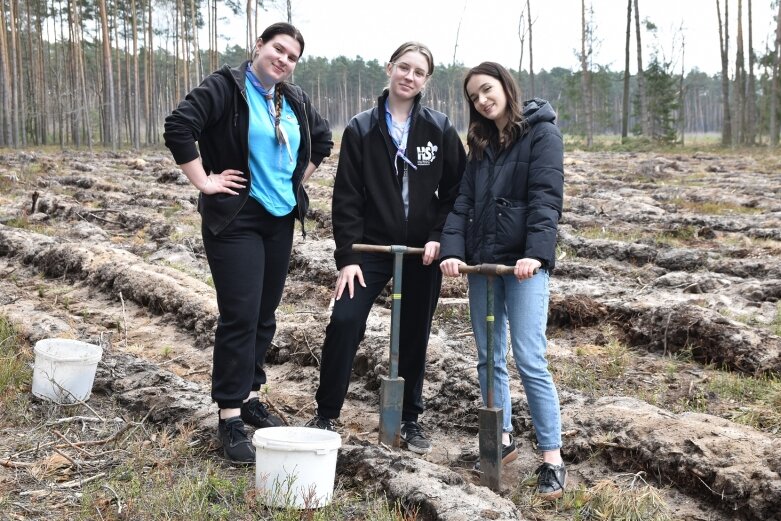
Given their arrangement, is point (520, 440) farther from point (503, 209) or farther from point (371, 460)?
point (503, 209)

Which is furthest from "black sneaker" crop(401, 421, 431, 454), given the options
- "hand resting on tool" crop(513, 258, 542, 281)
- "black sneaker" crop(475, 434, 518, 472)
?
"hand resting on tool" crop(513, 258, 542, 281)

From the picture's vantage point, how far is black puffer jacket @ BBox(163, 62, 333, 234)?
336cm

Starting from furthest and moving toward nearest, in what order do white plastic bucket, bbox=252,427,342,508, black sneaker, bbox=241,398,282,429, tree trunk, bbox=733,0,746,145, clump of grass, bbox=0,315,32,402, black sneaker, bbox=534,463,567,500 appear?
tree trunk, bbox=733,0,746,145
clump of grass, bbox=0,315,32,402
black sneaker, bbox=241,398,282,429
black sneaker, bbox=534,463,567,500
white plastic bucket, bbox=252,427,342,508

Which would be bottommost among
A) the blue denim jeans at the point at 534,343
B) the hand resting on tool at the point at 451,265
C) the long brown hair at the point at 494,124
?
the blue denim jeans at the point at 534,343

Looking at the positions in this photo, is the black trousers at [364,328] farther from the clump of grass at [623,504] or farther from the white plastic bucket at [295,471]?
the clump of grass at [623,504]

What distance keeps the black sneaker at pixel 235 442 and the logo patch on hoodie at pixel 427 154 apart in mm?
1584

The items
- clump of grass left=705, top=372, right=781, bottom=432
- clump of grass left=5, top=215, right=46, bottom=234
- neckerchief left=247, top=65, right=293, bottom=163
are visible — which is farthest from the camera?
clump of grass left=5, top=215, right=46, bottom=234

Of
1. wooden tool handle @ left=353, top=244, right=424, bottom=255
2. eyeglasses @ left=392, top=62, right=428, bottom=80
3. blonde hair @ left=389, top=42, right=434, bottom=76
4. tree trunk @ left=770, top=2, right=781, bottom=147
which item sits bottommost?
wooden tool handle @ left=353, top=244, right=424, bottom=255

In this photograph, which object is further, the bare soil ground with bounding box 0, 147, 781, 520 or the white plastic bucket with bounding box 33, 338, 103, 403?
the white plastic bucket with bounding box 33, 338, 103, 403

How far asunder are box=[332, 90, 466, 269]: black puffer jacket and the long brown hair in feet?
0.83

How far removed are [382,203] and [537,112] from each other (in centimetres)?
90

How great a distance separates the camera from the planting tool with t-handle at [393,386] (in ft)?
12.1

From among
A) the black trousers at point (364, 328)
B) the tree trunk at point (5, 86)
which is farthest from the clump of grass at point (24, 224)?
the tree trunk at point (5, 86)

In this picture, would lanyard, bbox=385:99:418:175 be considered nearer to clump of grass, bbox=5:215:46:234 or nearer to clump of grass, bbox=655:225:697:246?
clump of grass, bbox=655:225:697:246
